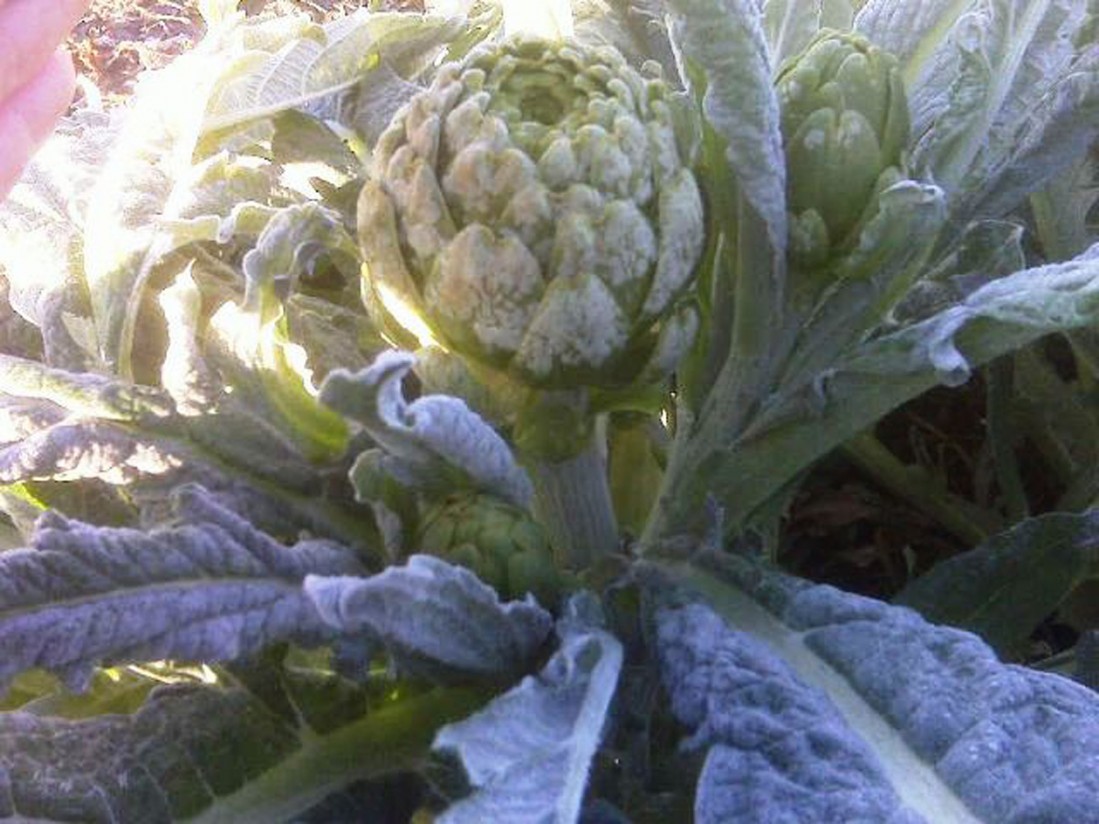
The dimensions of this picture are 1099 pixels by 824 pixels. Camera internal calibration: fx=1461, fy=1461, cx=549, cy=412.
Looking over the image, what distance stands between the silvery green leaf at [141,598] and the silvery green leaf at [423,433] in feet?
0.25

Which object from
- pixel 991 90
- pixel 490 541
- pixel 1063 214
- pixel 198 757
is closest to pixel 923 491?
pixel 1063 214

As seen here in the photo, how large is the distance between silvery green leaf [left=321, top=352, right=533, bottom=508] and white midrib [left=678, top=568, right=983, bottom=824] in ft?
0.37

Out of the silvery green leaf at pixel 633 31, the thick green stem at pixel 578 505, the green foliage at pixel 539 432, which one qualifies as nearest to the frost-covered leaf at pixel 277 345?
the green foliage at pixel 539 432

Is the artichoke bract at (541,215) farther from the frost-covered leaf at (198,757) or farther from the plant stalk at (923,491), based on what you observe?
the plant stalk at (923,491)

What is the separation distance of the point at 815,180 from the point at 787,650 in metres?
0.24

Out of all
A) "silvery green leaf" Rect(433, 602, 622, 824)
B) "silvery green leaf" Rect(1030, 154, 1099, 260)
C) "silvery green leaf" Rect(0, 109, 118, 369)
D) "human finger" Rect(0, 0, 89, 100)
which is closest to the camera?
"silvery green leaf" Rect(433, 602, 622, 824)

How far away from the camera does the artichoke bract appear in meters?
0.64

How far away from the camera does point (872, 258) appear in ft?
2.36

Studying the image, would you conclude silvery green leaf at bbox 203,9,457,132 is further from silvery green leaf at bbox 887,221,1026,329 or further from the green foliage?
silvery green leaf at bbox 887,221,1026,329

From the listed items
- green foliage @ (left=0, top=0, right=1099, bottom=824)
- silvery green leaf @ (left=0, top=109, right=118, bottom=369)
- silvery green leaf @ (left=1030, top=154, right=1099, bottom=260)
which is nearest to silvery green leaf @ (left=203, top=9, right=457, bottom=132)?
green foliage @ (left=0, top=0, right=1099, bottom=824)

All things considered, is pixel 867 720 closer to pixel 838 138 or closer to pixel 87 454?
pixel 838 138

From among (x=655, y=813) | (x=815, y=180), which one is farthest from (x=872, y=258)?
(x=655, y=813)

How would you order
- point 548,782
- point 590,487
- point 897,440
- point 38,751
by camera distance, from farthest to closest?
point 897,440
point 590,487
point 38,751
point 548,782

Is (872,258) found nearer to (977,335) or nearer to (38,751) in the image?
(977,335)
